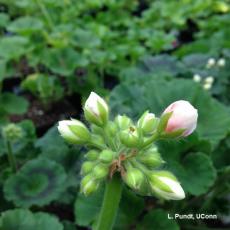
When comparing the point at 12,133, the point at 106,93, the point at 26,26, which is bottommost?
the point at 12,133

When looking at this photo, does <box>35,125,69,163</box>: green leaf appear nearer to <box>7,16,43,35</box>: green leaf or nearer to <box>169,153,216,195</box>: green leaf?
<box>169,153,216,195</box>: green leaf

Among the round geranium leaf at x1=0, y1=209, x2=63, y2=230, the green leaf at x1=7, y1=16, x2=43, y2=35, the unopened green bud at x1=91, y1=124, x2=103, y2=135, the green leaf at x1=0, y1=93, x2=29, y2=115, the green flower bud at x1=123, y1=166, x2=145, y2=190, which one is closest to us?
the green flower bud at x1=123, y1=166, x2=145, y2=190

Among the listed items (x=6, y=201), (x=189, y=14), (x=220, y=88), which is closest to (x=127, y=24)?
(x=189, y=14)

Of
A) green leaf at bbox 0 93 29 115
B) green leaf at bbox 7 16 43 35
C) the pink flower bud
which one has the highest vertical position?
green leaf at bbox 7 16 43 35

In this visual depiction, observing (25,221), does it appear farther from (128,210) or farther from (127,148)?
(127,148)

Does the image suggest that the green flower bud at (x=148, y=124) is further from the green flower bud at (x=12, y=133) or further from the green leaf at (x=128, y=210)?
the green flower bud at (x=12, y=133)

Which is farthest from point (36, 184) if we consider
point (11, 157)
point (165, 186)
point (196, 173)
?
point (165, 186)

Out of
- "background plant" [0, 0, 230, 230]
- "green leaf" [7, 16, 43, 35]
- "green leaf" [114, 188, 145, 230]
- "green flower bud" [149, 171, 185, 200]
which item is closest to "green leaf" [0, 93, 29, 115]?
"background plant" [0, 0, 230, 230]

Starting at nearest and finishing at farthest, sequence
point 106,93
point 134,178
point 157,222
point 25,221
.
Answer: point 134,178 < point 25,221 < point 157,222 < point 106,93
